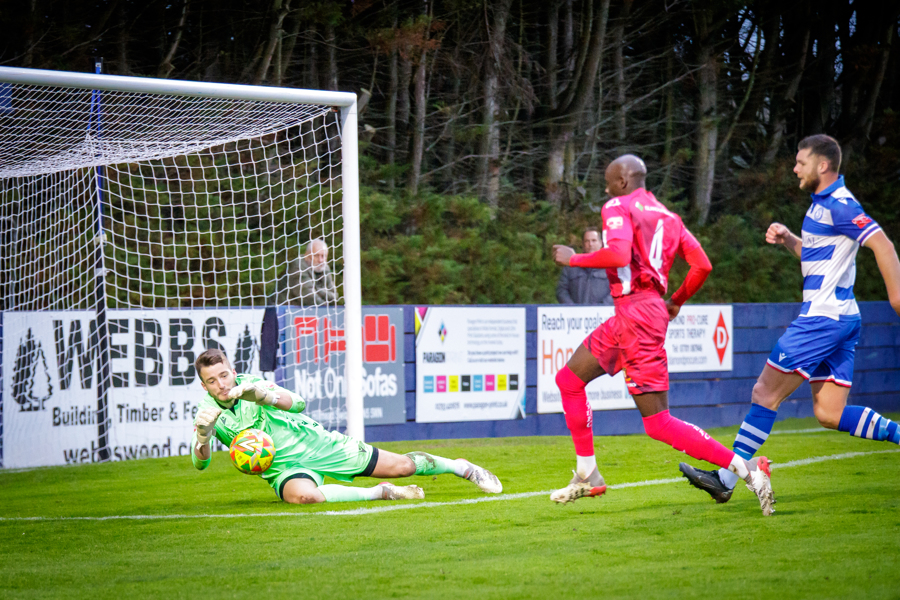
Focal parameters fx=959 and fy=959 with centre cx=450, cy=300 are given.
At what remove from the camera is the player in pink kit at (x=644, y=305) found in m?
5.01

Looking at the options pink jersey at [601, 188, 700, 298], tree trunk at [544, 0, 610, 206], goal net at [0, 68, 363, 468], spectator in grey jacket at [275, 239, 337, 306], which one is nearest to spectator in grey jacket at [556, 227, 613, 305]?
goal net at [0, 68, 363, 468]

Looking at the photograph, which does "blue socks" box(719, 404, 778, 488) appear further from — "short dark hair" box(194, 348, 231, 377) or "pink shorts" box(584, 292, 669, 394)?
"short dark hair" box(194, 348, 231, 377)

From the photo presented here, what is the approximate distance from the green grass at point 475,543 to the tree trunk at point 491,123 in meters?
8.92

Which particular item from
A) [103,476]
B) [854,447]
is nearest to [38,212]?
[103,476]

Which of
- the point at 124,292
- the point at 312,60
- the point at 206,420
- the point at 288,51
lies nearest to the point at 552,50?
the point at 312,60

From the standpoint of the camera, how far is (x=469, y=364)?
1070 cm

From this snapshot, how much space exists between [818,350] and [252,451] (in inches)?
129

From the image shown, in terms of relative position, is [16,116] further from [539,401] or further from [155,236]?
[539,401]

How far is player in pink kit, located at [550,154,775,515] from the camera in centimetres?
501

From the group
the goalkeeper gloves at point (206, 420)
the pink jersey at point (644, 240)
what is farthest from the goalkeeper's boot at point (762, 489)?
the goalkeeper gloves at point (206, 420)

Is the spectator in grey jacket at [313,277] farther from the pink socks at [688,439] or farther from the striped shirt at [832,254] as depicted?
the striped shirt at [832,254]

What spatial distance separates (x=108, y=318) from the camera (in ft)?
30.0

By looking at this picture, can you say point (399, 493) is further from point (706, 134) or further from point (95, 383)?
point (706, 134)

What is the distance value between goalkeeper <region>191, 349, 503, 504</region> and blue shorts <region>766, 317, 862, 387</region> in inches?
82.4
